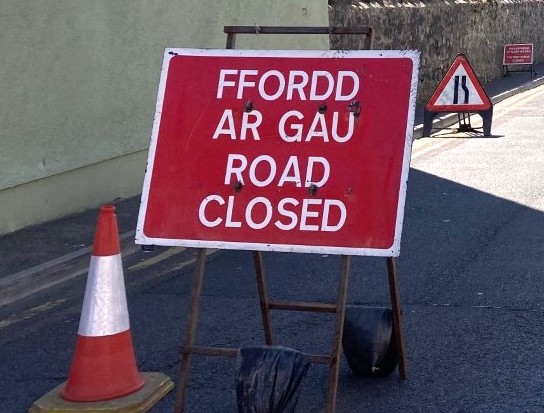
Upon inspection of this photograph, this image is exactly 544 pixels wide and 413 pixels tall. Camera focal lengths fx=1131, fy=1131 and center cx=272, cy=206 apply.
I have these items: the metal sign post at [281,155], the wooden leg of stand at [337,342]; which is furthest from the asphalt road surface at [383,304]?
the metal sign post at [281,155]

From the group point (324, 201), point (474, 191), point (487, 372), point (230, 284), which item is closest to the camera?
point (324, 201)

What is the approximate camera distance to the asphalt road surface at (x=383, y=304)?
17.3 ft

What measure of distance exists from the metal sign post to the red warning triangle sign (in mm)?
11296

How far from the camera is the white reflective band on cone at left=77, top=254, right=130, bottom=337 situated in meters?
5.12

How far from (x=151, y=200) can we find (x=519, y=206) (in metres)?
6.11

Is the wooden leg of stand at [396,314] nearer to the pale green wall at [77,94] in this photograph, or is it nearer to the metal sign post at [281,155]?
the metal sign post at [281,155]

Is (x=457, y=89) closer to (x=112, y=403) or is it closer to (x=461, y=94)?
(x=461, y=94)

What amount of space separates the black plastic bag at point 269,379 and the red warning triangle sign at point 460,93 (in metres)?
11.9

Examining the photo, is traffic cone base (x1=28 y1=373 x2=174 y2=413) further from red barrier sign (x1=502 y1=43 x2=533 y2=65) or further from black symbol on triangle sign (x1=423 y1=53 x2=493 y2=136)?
red barrier sign (x1=502 y1=43 x2=533 y2=65)

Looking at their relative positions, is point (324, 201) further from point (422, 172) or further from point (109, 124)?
point (422, 172)

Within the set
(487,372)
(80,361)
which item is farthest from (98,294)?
(487,372)

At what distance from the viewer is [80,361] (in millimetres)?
5094

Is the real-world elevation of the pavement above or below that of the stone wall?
below

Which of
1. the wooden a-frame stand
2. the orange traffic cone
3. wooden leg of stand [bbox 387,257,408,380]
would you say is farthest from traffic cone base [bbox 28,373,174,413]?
wooden leg of stand [bbox 387,257,408,380]
